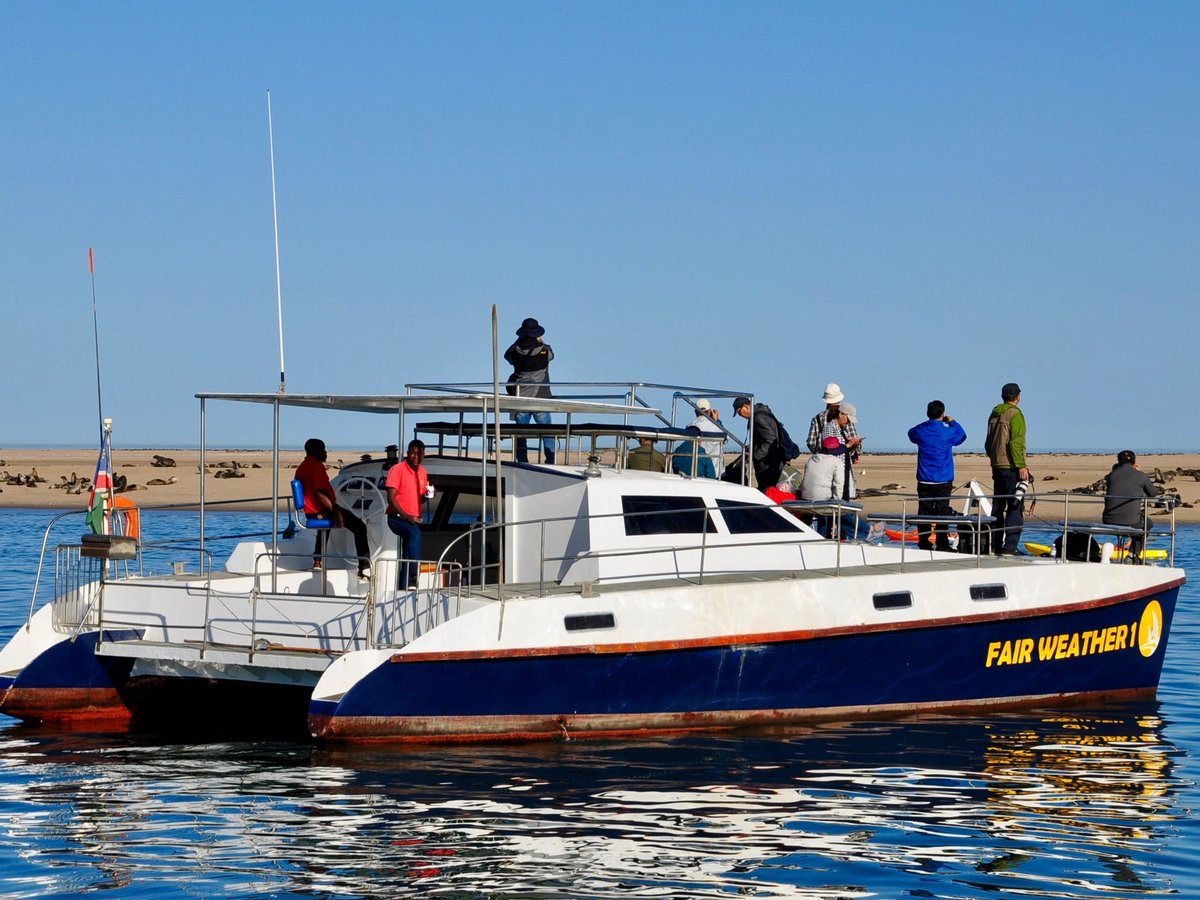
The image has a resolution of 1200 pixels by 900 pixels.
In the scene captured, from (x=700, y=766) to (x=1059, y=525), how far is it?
5.84 m

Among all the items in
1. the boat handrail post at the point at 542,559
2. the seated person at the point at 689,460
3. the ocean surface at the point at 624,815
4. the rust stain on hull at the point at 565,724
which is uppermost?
the seated person at the point at 689,460

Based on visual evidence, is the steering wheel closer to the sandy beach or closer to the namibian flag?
the namibian flag

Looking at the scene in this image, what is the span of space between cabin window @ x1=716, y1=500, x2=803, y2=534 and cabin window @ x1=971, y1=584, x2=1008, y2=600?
178 centimetres

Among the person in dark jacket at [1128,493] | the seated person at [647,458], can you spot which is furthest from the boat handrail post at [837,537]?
the person in dark jacket at [1128,493]

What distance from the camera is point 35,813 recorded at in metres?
10.6

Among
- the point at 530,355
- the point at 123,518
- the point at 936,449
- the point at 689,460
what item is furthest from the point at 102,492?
the point at 936,449

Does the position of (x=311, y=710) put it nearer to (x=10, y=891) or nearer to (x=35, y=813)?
(x=35, y=813)

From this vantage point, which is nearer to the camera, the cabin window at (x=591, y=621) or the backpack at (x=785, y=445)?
the cabin window at (x=591, y=621)

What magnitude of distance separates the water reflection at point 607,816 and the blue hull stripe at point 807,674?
0.36 metres

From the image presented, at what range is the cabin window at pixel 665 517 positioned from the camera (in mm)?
14188

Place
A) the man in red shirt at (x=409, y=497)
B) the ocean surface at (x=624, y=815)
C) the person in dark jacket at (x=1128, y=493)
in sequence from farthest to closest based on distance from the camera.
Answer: the person in dark jacket at (x=1128, y=493) → the man in red shirt at (x=409, y=497) → the ocean surface at (x=624, y=815)

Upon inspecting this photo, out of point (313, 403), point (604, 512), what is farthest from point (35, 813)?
point (604, 512)

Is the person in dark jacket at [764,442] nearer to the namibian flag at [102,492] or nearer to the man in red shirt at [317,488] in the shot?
the man in red shirt at [317,488]

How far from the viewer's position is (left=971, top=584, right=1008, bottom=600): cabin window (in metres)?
14.6
